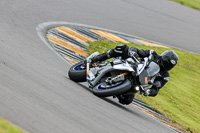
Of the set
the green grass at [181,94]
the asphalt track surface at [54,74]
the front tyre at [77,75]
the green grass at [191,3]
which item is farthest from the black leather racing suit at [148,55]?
the green grass at [191,3]

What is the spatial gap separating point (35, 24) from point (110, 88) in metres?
5.41

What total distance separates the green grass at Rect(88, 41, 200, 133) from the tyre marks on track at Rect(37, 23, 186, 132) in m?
0.30

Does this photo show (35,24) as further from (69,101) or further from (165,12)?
(165,12)

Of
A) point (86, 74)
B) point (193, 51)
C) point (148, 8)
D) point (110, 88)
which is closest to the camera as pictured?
point (110, 88)

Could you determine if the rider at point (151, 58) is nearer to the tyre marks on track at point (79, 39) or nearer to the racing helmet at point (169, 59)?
the racing helmet at point (169, 59)

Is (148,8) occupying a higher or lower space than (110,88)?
lower

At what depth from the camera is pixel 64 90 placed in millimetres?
6945

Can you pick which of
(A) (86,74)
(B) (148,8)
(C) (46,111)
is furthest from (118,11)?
(C) (46,111)

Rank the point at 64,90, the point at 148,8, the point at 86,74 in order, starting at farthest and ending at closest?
1. the point at 148,8
2. the point at 86,74
3. the point at 64,90

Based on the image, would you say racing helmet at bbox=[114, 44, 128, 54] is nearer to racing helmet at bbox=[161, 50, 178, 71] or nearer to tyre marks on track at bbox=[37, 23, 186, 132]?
racing helmet at bbox=[161, 50, 178, 71]

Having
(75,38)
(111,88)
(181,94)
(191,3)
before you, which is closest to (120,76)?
(111,88)

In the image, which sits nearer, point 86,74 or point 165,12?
point 86,74

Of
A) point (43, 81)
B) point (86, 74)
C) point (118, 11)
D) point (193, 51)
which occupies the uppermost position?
point (43, 81)

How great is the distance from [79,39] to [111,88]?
16.9 ft
